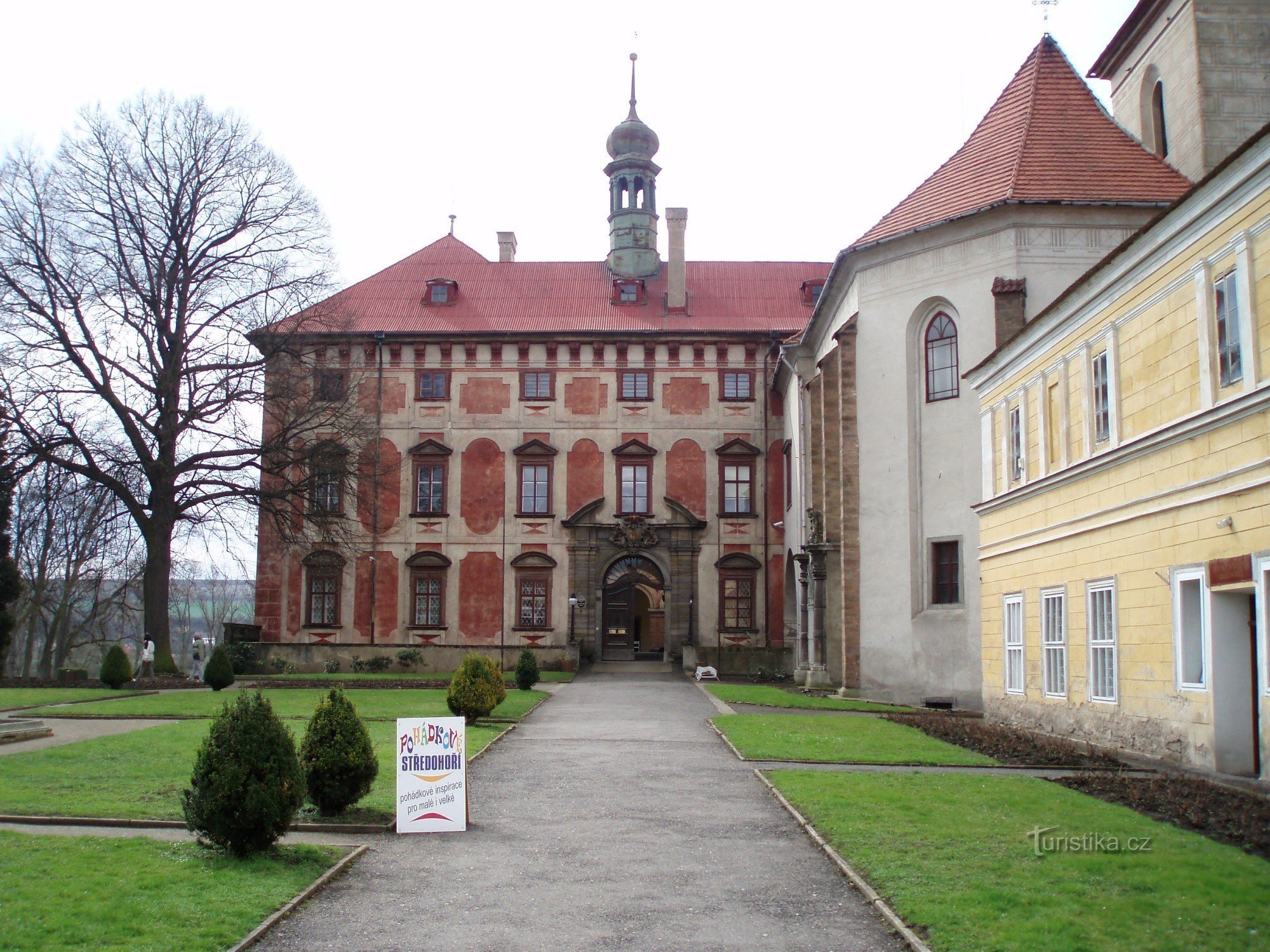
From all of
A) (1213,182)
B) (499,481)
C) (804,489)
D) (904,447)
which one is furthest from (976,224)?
(499,481)

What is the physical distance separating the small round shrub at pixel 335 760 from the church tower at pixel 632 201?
3792 cm

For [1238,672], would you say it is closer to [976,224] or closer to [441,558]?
[976,224]

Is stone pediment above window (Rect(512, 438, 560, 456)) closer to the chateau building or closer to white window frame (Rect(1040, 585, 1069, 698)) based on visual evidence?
the chateau building

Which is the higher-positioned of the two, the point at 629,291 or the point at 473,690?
the point at 629,291

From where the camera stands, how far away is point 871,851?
952cm

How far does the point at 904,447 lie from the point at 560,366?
61.1ft

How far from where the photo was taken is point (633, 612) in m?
57.9

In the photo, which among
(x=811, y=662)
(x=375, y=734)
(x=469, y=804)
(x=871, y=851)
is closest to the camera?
(x=871, y=851)

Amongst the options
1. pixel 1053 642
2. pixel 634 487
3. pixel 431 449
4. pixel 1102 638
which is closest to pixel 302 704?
pixel 1053 642

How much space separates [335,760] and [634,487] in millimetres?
32564

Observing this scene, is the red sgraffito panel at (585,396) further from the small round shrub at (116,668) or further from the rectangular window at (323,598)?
the small round shrub at (116,668)

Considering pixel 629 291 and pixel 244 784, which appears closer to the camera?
pixel 244 784

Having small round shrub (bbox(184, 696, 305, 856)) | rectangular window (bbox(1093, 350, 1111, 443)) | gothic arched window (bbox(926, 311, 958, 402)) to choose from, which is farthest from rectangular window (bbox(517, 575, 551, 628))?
small round shrub (bbox(184, 696, 305, 856))

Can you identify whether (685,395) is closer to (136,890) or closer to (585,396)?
(585,396)
